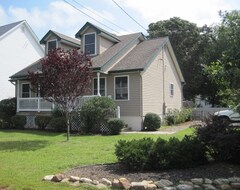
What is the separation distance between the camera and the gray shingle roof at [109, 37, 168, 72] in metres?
21.8

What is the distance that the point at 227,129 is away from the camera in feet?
29.3

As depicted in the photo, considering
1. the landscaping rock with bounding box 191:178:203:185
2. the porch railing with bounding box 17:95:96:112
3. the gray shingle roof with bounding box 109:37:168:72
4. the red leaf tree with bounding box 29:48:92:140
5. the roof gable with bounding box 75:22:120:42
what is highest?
the roof gable with bounding box 75:22:120:42

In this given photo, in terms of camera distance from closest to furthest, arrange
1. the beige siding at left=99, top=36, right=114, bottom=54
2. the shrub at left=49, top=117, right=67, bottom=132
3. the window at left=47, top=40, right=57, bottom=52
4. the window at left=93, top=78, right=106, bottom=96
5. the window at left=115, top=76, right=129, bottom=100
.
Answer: the shrub at left=49, top=117, right=67, bottom=132
the window at left=115, top=76, right=129, bottom=100
the window at left=93, top=78, right=106, bottom=96
the beige siding at left=99, top=36, right=114, bottom=54
the window at left=47, top=40, right=57, bottom=52

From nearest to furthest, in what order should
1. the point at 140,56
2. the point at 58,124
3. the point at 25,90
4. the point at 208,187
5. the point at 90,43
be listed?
the point at 208,187
the point at 58,124
the point at 140,56
the point at 90,43
the point at 25,90

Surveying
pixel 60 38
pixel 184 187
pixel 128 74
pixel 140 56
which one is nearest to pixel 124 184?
pixel 184 187

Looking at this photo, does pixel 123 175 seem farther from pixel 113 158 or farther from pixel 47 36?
pixel 47 36

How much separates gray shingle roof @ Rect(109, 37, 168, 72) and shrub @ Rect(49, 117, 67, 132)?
4795 millimetres

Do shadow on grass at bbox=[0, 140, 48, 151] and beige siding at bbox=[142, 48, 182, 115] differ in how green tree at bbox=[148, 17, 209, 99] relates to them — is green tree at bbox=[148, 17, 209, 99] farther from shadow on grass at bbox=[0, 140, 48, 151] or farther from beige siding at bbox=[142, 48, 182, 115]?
shadow on grass at bbox=[0, 140, 48, 151]

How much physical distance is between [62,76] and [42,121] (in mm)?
8132

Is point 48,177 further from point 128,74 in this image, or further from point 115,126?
point 128,74

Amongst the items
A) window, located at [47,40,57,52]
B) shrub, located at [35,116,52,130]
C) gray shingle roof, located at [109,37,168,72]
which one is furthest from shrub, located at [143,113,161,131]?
window, located at [47,40,57,52]

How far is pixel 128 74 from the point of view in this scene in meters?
22.0

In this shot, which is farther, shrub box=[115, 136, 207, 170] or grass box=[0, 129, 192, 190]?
shrub box=[115, 136, 207, 170]

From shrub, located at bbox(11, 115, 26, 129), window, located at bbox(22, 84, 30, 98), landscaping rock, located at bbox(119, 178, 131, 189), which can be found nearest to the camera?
landscaping rock, located at bbox(119, 178, 131, 189)
